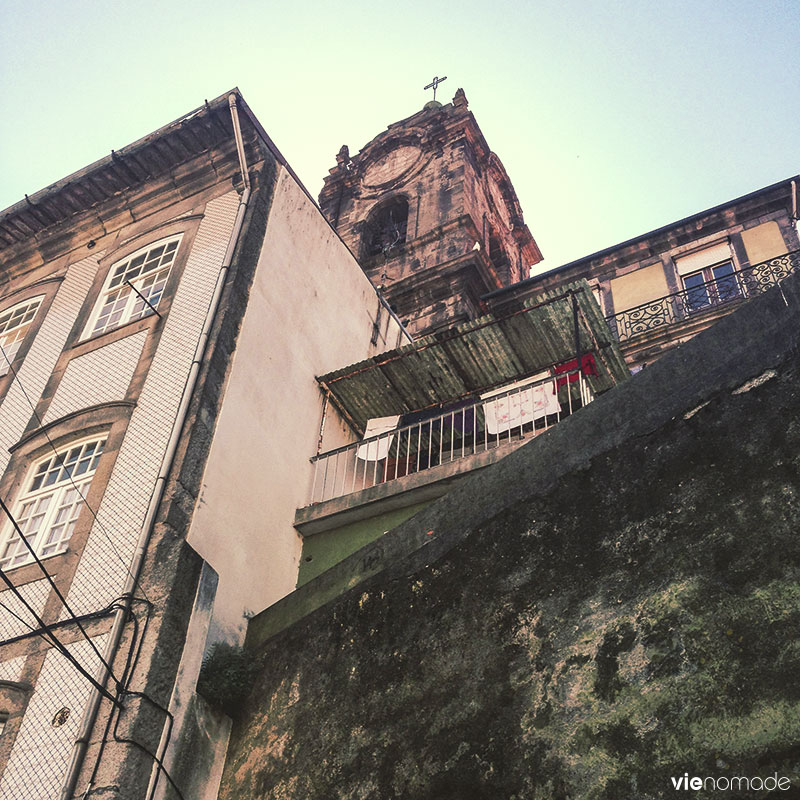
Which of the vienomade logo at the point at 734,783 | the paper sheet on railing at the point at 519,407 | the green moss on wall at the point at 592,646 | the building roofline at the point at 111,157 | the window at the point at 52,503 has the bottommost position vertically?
the vienomade logo at the point at 734,783

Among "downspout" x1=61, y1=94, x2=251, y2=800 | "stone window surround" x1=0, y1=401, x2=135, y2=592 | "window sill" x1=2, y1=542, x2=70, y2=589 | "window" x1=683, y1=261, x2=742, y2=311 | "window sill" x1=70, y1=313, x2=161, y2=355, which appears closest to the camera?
"downspout" x1=61, y1=94, x2=251, y2=800

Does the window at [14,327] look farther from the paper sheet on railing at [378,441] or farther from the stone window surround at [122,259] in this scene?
the paper sheet on railing at [378,441]

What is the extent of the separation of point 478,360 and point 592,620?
6.78m

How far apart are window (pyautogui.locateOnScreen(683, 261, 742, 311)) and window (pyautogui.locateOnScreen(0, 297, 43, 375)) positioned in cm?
1221

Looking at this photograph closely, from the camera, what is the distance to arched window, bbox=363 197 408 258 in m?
26.2

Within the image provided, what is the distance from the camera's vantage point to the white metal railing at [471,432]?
10.8 metres

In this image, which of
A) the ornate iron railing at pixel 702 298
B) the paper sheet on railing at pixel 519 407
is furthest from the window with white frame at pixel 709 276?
the paper sheet on railing at pixel 519 407

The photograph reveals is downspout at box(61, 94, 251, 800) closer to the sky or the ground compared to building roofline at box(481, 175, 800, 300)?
closer to the ground

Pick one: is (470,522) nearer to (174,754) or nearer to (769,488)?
(769,488)

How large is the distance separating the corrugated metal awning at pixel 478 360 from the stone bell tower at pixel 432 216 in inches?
344

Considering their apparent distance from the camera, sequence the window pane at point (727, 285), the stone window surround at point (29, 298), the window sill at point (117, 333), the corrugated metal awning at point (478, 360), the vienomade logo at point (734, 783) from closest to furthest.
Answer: the vienomade logo at point (734, 783) < the window sill at point (117, 333) < the corrugated metal awning at point (478, 360) < the stone window surround at point (29, 298) < the window pane at point (727, 285)

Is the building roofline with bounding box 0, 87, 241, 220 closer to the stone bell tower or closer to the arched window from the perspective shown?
the stone bell tower

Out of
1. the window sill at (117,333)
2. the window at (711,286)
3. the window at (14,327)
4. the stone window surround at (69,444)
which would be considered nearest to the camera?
the stone window surround at (69,444)

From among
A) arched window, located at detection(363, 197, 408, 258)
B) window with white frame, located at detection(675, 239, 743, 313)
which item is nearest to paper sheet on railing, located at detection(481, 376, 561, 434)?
window with white frame, located at detection(675, 239, 743, 313)
